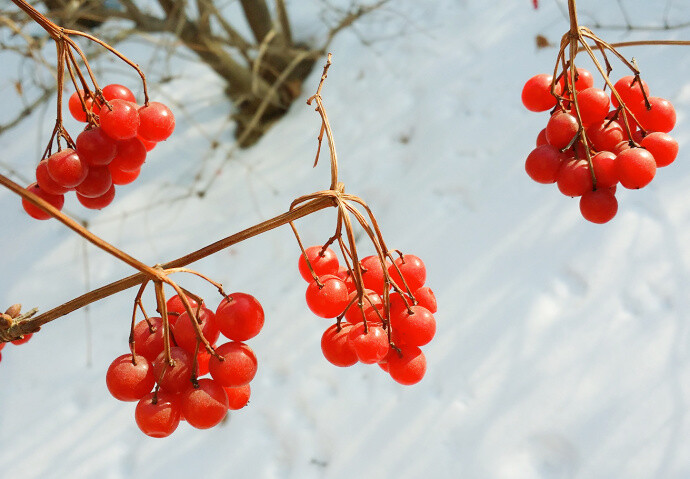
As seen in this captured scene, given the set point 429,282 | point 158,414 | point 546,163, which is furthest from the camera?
point 429,282

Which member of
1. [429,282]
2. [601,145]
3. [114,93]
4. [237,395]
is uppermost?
[114,93]

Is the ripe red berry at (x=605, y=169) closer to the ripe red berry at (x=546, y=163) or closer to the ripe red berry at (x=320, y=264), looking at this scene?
the ripe red berry at (x=546, y=163)

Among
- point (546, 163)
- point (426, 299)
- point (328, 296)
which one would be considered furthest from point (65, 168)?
point (546, 163)

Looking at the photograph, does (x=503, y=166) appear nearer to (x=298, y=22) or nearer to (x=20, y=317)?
(x=298, y=22)

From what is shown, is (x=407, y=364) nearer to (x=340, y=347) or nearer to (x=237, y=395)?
(x=340, y=347)

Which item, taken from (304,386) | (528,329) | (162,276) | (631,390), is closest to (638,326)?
→ (631,390)

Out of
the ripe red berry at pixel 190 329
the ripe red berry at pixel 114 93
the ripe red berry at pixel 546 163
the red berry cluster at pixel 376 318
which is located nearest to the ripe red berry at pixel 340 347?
the red berry cluster at pixel 376 318

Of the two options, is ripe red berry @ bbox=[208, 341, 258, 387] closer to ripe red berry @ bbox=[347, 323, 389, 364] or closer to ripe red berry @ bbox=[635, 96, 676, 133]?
ripe red berry @ bbox=[347, 323, 389, 364]

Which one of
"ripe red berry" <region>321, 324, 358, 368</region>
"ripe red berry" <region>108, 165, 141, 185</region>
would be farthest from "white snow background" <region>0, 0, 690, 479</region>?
"ripe red berry" <region>321, 324, 358, 368</region>

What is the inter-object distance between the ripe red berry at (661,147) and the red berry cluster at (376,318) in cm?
28

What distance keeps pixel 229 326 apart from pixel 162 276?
0.11 meters

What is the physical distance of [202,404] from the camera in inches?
23.0

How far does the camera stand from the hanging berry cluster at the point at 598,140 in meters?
0.63

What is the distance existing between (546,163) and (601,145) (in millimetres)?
70
